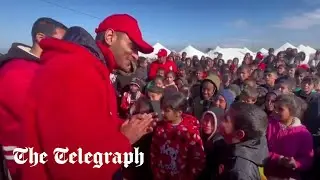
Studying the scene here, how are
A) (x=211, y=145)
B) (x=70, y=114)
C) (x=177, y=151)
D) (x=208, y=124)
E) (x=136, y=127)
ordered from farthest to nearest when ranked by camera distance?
(x=208, y=124), (x=177, y=151), (x=211, y=145), (x=136, y=127), (x=70, y=114)

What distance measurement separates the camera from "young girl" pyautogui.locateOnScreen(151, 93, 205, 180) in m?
3.13

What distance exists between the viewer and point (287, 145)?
10.8 feet

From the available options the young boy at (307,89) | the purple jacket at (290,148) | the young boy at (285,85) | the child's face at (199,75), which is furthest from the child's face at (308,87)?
the child's face at (199,75)

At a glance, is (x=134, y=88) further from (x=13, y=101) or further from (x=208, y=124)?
(x=13, y=101)

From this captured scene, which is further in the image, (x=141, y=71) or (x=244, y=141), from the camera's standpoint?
(x=141, y=71)

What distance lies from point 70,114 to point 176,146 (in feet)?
6.75

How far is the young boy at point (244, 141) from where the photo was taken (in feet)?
8.00

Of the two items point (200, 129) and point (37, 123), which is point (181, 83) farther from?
point (37, 123)

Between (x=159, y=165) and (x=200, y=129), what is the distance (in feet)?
1.73

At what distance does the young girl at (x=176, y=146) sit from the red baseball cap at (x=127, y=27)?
1443 mm

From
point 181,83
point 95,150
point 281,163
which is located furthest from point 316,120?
point 95,150

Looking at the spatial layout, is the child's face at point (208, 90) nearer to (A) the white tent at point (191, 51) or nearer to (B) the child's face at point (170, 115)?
(B) the child's face at point (170, 115)

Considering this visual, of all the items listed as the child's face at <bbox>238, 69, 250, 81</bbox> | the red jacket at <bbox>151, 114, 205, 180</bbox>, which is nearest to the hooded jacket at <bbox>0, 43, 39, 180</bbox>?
the red jacket at <bbox>151, 114, 205, 180</bbox>

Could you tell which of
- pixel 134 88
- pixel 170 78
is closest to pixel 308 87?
pixel 170 78
